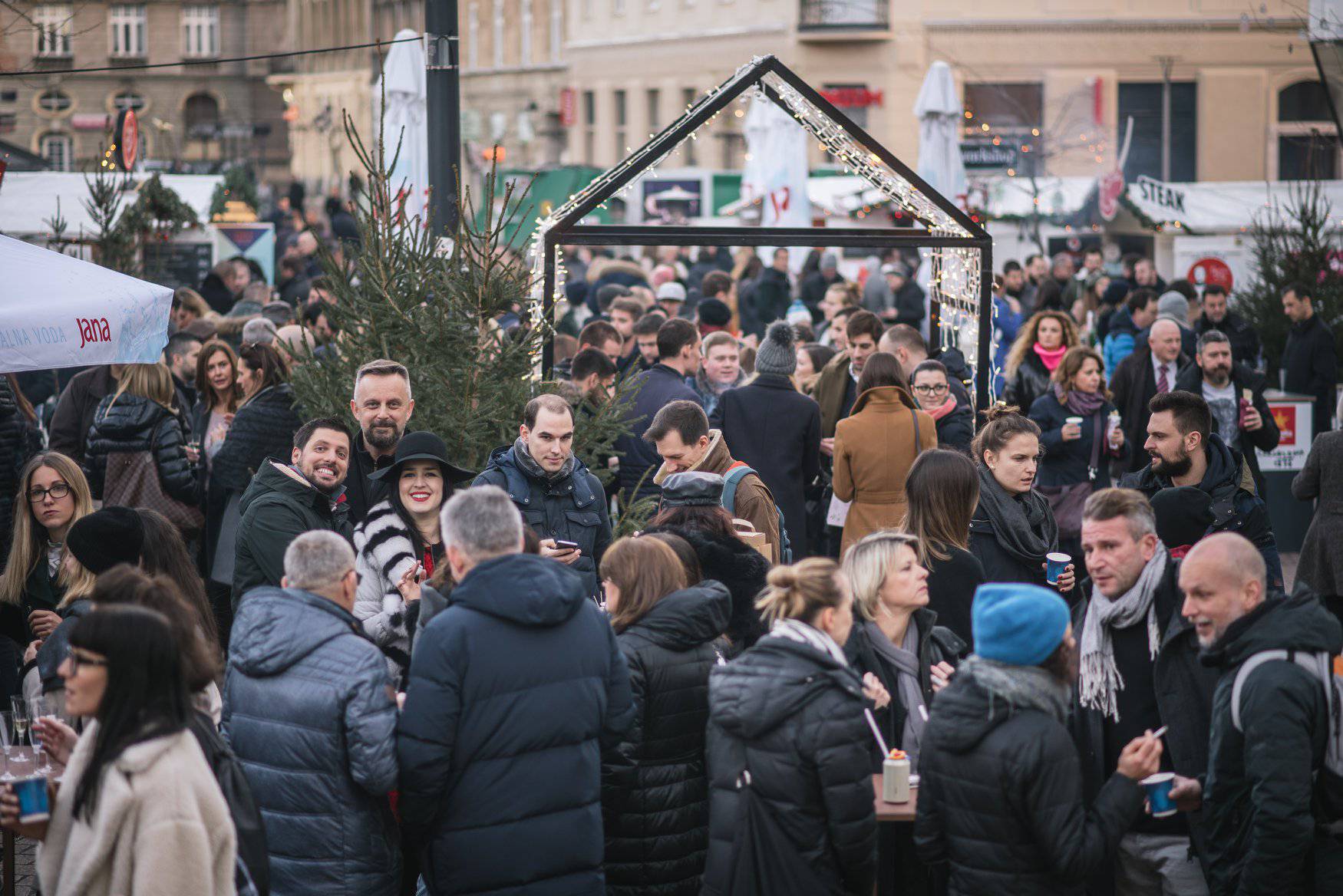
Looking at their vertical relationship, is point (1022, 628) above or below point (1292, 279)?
below

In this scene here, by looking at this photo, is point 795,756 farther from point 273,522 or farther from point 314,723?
point 273,522

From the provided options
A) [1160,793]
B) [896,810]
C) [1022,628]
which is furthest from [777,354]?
[1022,628]

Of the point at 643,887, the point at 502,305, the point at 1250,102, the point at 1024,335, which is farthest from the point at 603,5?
the point at 643,887

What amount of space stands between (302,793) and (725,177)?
25560mm

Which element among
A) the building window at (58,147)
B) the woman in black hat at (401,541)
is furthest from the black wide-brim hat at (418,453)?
the building window at (58,147)

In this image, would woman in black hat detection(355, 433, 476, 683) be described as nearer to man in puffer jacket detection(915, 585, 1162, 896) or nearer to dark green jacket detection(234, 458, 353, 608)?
dark green jacket detection(234, 458, 353, 608)

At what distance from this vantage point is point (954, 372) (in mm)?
10188

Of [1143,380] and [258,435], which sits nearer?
[258,435]

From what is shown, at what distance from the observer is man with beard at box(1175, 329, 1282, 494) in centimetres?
977

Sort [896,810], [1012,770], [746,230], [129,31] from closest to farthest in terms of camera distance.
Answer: [1012,770], [896,810], [746,230], [129,31]

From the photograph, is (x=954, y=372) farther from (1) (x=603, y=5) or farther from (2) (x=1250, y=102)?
(1) (x=603, y=5)

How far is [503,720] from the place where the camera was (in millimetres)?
4504

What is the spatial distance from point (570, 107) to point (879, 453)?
40353 millimetres

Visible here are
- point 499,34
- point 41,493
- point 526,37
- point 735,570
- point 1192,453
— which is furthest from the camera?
point 499,34
